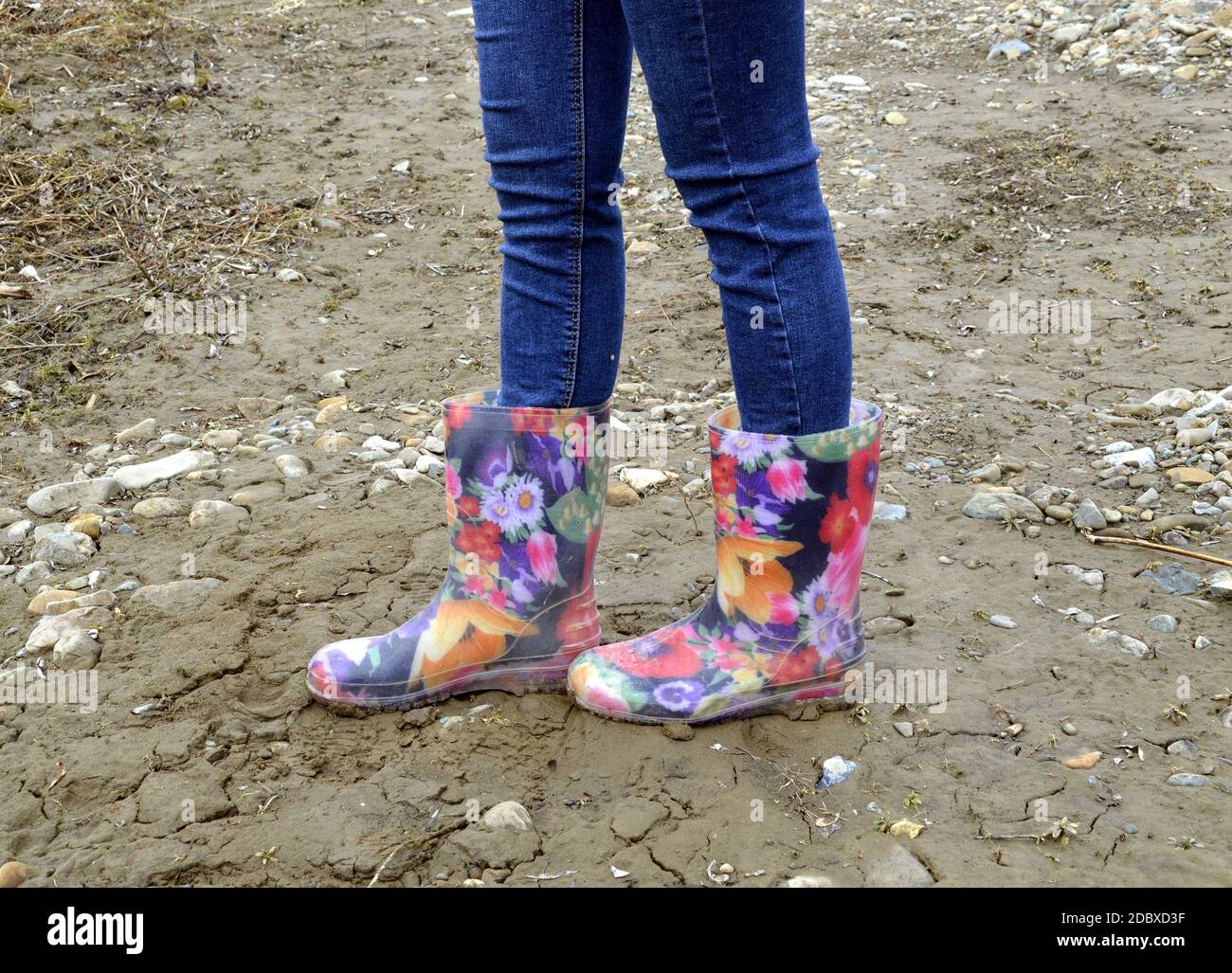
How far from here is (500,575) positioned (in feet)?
6.25

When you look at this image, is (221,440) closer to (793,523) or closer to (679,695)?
(679,695)

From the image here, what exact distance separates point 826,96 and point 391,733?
5373mm

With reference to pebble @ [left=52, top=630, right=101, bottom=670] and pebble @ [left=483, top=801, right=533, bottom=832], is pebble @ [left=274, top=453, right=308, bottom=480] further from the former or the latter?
pebble @ [left=483, top=801, right=533, bottom=832]

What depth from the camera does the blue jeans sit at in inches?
58.1

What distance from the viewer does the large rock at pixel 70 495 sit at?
8.92 feet

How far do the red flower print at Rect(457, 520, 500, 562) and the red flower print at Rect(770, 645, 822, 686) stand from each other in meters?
0.51

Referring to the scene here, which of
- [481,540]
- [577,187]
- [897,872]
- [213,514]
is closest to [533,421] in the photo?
[481,540]

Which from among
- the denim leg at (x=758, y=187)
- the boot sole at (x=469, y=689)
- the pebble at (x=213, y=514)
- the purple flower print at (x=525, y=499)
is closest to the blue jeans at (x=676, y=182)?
the denim leg at (x=758, y=187)

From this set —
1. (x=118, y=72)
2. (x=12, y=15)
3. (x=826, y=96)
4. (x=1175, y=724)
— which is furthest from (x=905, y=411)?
(x=12, y=15)

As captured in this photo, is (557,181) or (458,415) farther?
(458,415)

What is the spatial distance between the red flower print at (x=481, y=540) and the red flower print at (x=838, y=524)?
21.4 inches

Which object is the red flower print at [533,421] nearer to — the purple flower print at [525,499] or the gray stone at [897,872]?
the purple flower print at [525,499]

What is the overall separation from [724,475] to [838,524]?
0.64 feet

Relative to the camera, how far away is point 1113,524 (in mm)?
2465
